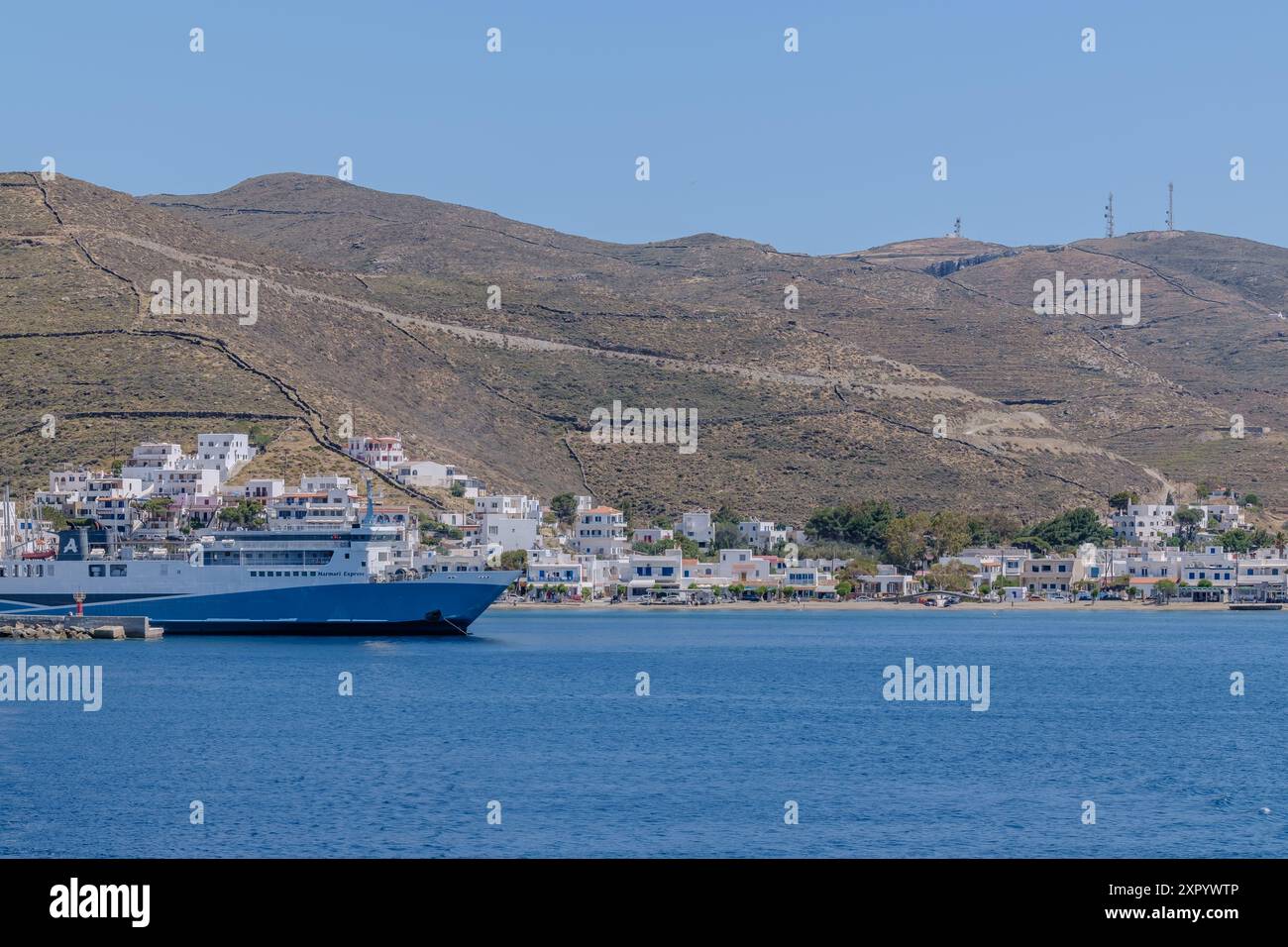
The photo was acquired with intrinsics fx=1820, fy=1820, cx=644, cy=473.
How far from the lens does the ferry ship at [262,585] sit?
246ft

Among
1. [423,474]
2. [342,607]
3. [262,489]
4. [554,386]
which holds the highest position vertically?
[554,386]

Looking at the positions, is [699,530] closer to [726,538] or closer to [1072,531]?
[726,538]

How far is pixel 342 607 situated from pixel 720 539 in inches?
2028

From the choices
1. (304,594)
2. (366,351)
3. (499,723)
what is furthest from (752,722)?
(366,351)

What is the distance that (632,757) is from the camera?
36531 mm

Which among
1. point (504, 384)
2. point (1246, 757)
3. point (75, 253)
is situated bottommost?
point (1246, 757)

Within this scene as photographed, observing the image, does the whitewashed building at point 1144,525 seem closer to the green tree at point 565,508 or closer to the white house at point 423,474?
the green tree at point 565,508

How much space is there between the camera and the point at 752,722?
43.7 m

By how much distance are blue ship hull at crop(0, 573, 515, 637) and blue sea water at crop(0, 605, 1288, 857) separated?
6572 millimetres

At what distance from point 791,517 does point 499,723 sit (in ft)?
290

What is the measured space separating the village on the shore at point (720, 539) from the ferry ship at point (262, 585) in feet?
49.9

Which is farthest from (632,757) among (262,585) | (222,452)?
(222,452)
